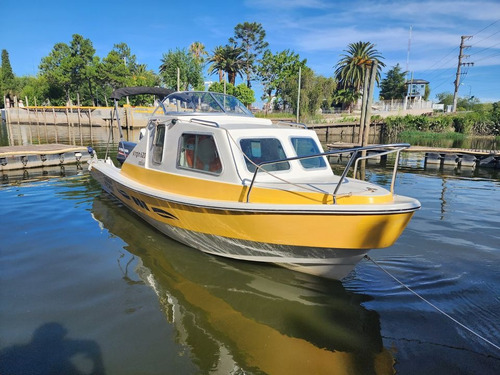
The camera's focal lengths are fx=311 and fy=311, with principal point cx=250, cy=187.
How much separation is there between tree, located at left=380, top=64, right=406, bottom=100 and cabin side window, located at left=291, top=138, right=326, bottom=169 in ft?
229

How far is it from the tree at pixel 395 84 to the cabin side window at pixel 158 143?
70.4m

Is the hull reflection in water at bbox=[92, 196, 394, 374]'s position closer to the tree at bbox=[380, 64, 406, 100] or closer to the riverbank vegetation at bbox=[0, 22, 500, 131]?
the riverbank vegetation at bbox=[0, 22, 500, 131]

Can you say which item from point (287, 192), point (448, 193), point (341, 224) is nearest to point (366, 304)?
point (341, 224)

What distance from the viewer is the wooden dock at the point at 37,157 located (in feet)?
41.0

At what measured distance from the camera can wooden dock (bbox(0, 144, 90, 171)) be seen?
1249 centimetres

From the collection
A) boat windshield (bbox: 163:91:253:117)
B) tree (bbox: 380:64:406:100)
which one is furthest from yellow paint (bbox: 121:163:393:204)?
tree (bbox: 380:64:406:100)

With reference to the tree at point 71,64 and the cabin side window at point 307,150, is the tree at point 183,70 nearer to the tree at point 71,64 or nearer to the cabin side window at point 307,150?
the tree at point 71,64

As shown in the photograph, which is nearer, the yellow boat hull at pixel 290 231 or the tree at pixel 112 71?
the yellow boat hull at pixel 290 231

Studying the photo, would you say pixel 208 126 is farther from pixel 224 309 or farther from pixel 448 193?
pixel 448 193

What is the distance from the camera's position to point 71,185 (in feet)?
35.2

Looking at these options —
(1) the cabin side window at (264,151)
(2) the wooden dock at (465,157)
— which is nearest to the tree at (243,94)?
(2) the wooden dock at (465,157)

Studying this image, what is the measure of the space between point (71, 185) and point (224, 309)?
9.00 metres

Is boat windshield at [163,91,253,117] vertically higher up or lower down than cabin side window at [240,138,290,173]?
higher up

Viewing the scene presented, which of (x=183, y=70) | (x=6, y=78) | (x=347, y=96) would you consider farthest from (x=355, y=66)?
(x=6, y=78)
